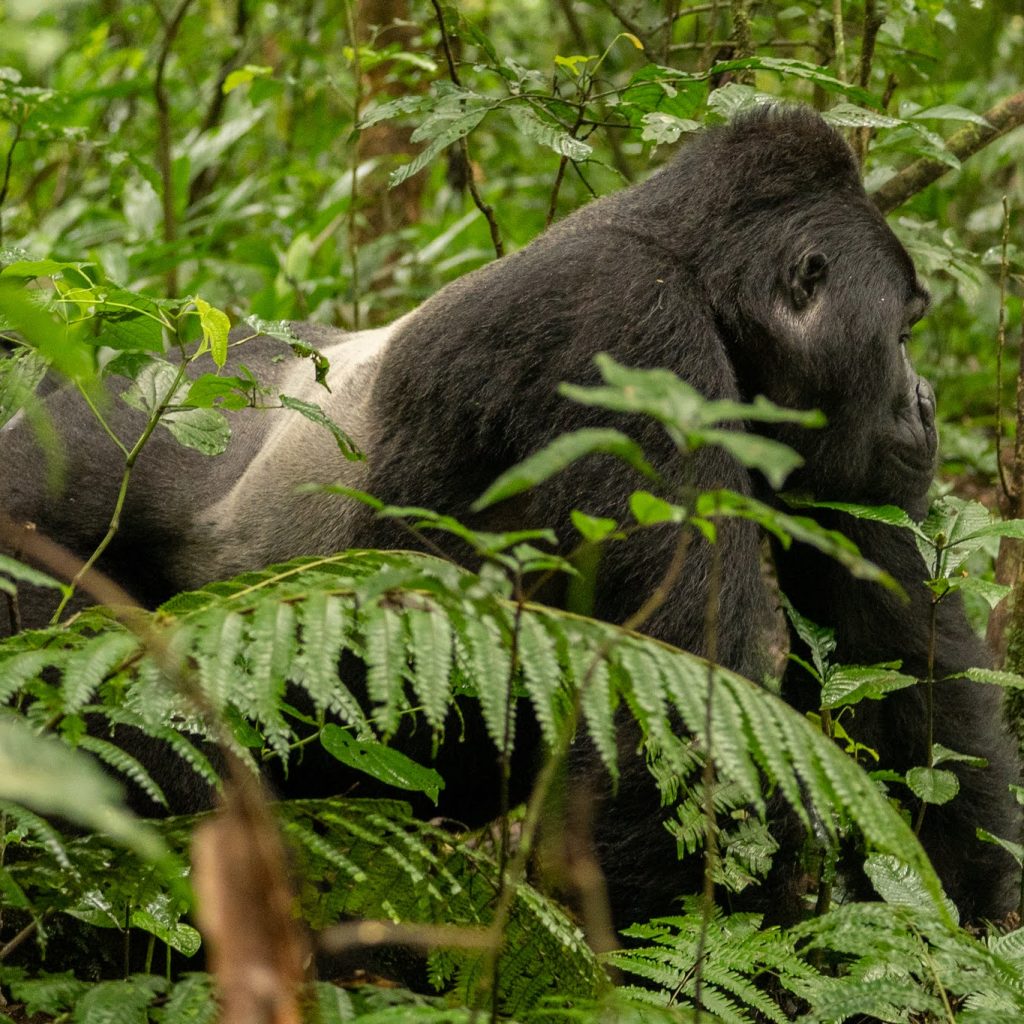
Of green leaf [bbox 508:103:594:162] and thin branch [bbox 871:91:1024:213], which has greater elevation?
green leaf [bbox 508:103:594:162]

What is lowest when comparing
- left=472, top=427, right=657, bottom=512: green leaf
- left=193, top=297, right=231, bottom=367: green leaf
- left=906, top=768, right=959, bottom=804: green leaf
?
left=906, top=768, right=959, bottom=804: green leaf

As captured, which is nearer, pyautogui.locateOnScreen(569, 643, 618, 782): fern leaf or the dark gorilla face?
pyautogui.locateOnScreen(569, 643, 618, 782): fern leaf

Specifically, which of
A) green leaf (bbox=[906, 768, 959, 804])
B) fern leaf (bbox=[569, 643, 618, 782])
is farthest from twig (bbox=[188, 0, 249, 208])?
fern leaf (bbox=[569, 643, 618, 782])

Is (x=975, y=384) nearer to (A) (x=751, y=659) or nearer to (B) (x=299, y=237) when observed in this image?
(B) (x=299, y=237)

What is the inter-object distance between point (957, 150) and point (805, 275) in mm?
1257

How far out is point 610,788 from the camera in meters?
2.54

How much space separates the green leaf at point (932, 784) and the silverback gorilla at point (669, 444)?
327mm

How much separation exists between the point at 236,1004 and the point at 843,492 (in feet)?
7.07

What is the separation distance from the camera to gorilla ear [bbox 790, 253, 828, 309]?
111 inches

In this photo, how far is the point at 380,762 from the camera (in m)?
2.15

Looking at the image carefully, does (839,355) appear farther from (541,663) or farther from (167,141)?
(167,141)

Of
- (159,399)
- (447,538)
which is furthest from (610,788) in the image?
(159,399)

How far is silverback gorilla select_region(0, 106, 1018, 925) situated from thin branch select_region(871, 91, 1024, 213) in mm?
864

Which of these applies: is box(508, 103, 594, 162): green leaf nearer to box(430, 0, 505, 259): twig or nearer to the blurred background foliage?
the blurred background foliage
